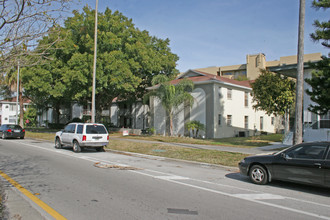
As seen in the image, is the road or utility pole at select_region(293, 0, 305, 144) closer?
the road

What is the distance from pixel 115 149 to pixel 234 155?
7.60m

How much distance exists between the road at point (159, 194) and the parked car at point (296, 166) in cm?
36

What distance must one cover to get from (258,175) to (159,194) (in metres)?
3.32

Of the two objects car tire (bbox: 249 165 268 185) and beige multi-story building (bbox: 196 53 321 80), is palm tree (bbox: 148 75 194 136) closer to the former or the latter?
car tire (bbox: 249 165 268 185)

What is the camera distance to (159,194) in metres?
7.08

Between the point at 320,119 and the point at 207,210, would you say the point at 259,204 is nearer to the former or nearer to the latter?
the point at 207,210

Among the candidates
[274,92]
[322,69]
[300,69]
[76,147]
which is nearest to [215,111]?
[274,92]

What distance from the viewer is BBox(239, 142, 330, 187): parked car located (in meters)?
7.29

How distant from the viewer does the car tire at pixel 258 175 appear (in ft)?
27.5

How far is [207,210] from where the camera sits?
19.2ft

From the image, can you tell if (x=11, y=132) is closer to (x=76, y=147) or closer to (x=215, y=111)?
(x=76, y=147)

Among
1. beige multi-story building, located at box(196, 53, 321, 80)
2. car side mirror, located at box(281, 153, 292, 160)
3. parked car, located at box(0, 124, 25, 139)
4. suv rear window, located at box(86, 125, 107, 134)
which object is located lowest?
parked car, located at box(0, 124, 25, 139)

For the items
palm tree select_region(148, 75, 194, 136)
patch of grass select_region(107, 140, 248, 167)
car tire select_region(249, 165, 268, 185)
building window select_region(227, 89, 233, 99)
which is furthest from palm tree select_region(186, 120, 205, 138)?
car tire select_region(249, 165, 268, 185)

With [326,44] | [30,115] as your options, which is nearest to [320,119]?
[326,44]
